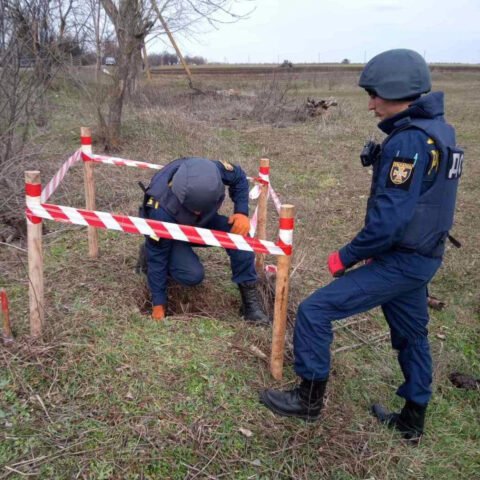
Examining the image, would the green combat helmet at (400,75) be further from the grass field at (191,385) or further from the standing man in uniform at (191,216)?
the grass field at (191,385)

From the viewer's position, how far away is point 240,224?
12.0 ft

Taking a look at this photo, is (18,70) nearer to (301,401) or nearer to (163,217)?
(163,217)

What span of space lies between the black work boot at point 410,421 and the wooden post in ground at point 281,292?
0.74 meters

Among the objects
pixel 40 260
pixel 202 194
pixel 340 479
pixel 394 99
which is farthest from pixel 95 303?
pixel 394 99

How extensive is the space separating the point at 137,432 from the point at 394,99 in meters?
2.16

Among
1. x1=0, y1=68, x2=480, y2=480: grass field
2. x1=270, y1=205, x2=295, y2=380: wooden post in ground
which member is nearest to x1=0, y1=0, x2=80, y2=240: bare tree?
x1=0, y1=68, x2=480, y2=480: grass field

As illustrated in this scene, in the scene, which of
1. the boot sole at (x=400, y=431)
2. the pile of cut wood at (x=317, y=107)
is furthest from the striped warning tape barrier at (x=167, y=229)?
the pile of cut wood at (x=317, y=107)

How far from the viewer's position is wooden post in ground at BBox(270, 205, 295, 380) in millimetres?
2693

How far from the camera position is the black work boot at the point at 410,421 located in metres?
2.87

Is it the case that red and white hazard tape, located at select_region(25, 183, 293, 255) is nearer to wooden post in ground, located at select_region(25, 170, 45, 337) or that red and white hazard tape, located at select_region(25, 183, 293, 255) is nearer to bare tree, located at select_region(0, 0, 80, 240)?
wooden post in ground, located at select_region(25, 170, 45, 337)

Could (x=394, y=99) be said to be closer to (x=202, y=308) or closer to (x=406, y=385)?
(x=406, y=385)

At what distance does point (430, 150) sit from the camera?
2.27 m

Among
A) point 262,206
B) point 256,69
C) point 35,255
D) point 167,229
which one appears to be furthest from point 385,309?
point 256,69

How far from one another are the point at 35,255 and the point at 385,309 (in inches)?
82.4
